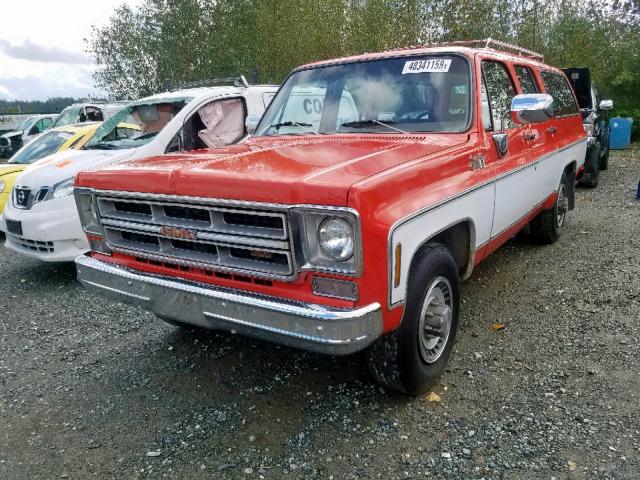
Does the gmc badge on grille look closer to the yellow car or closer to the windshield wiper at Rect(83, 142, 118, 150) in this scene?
the windshield wiper at Rect(83, 142, 118, 150)

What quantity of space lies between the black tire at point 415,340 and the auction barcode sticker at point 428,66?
138 centimetres

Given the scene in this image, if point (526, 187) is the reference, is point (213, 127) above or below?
above

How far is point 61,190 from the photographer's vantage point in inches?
222

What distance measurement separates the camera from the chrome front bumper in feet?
7.70

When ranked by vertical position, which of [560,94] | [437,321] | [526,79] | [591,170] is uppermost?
[526,79]

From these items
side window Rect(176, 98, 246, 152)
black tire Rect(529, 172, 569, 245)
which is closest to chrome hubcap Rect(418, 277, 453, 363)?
black tire Rect(529, 172, 569, 245)

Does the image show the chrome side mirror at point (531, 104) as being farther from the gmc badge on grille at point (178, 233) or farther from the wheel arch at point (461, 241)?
the gmc badge on grille at point (178, 233)

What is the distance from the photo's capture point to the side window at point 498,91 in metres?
3.81

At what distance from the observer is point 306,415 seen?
119 inches

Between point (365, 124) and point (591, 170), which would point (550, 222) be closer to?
point (365, 124)

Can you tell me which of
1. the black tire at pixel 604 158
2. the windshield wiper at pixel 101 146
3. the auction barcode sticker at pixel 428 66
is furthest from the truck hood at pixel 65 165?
the black tire at pixel 604 158

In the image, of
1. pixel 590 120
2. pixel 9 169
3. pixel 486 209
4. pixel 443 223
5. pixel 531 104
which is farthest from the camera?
pixel 590 120

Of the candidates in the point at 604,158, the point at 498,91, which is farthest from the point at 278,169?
the point at 604,158

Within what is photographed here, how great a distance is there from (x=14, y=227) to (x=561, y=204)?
6251 mm
